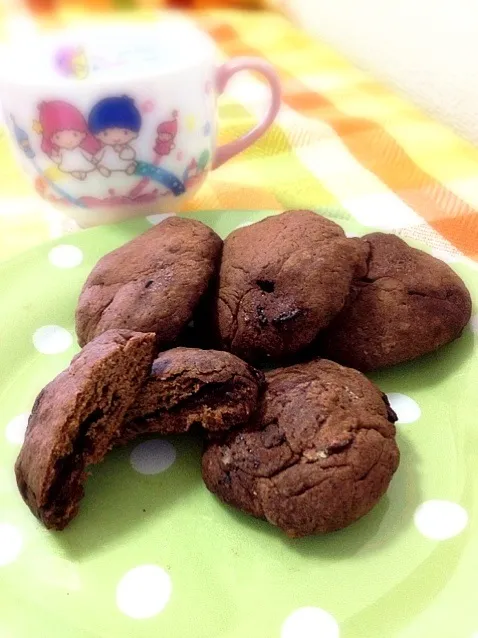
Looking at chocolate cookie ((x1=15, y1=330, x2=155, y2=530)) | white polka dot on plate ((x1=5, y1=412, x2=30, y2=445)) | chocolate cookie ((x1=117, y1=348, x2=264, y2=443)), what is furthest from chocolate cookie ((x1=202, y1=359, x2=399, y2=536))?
white polka dot on plate ((x1=5, y1=412, x2=30, y2=445))

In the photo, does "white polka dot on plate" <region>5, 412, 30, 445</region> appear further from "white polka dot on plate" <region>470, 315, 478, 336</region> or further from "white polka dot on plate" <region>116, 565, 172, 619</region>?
A: "white polka dot on plate" <region>470, 315, 478, 336</region>

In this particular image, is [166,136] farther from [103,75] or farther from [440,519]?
[440,519]

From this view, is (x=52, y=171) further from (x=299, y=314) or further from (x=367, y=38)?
(x=367, y=38)

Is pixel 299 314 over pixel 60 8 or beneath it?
over

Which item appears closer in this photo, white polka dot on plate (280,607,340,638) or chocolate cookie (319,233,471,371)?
white polka dot on plate (280,607,340,638)

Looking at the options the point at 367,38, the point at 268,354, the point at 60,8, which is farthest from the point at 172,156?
the point at 60,8

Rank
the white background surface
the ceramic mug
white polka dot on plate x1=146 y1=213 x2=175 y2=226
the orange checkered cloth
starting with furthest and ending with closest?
1. the white background surface
2. the orange checkered cloth
3. white polka dot on plate x1=146 y1=213 x2=175 y2=226
4. the ceramic mug
